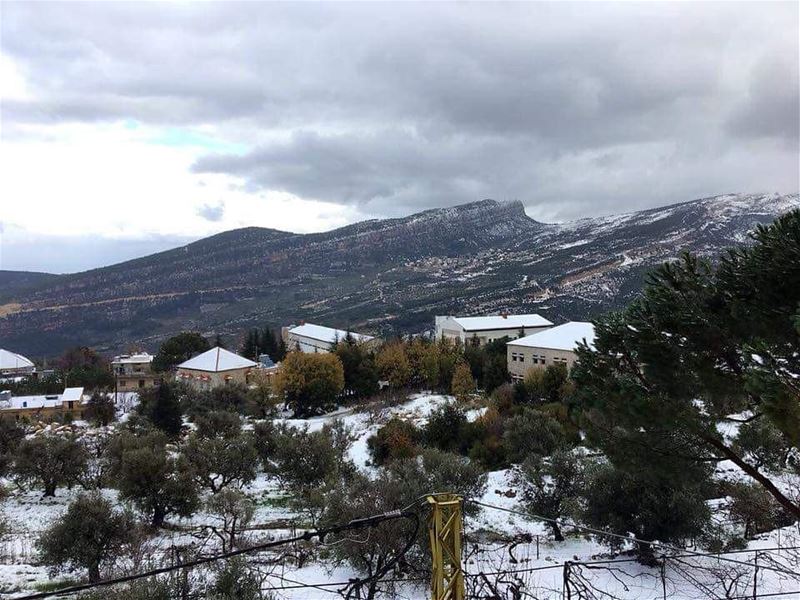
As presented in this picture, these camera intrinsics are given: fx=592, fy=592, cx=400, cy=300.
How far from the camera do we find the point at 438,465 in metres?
15.7

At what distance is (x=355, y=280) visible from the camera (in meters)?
146

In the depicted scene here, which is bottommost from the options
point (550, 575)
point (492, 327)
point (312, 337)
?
point (550, 575)

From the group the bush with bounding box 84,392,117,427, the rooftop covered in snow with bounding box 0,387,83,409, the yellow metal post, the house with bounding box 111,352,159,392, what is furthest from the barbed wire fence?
the house with bounding box 111,352,159,392

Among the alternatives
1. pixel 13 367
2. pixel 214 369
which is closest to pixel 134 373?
pixel 214 369

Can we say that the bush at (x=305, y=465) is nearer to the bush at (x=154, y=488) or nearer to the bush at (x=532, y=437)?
the bush at (x=154, y=488)

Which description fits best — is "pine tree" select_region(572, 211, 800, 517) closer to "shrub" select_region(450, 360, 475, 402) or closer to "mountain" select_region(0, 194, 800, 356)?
"shrub" select_region(450, 360, 475, 402)

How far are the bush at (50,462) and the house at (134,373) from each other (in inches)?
942

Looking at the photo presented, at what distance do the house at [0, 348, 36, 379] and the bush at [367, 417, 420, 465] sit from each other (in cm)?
4757

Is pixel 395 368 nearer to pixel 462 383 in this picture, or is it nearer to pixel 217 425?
pixel 462 383

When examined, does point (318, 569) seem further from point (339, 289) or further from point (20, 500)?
point (339, 289)

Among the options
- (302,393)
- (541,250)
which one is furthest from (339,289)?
(302,393)

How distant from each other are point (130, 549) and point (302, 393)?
23.3m

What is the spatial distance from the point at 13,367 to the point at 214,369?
2863 centimetres

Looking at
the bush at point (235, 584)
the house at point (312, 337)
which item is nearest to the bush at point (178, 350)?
the house at point (312, 337)
